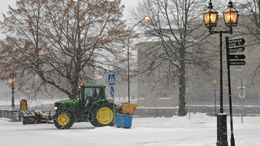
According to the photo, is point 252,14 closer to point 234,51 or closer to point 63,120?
point 63,120

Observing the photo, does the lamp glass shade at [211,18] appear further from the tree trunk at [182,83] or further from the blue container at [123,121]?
the tree trunk at [182,83]

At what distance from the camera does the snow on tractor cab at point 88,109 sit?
29.1 metres

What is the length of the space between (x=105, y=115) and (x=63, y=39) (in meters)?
11.4

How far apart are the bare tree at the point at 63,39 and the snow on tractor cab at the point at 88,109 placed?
854 centimetres

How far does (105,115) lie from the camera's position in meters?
29.2

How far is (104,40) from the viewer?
38094mm

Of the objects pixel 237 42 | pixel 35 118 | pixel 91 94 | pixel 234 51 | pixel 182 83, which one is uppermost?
pixel 237 42

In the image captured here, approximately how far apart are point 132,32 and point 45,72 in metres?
7.37

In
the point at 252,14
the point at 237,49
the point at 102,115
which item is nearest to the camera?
the point at 237,49

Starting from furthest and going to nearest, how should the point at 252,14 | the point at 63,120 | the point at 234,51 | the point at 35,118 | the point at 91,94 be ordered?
1. the point at 252,14
2. the point at 35,118
3. the point at 91,94
4. the point at 63,120
5. the point at 234,51

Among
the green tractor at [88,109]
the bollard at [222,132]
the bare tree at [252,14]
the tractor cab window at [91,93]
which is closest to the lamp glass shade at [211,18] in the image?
the bollard at [222,132]

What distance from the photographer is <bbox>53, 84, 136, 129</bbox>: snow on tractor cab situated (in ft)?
95.3

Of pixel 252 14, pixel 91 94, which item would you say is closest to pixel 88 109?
pixel 91 94

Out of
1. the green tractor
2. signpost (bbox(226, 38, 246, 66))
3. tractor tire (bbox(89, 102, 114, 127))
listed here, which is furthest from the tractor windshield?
signpost (bbox(226, 38, 246, 66))
